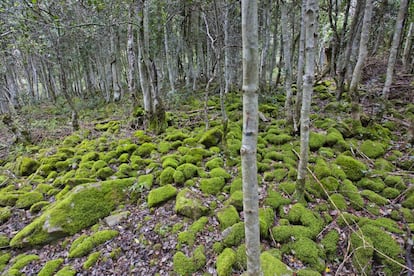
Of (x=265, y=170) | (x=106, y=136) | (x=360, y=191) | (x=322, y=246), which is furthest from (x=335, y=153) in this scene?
(x=106, y=136)

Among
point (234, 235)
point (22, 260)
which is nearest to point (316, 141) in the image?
point (234, 235)

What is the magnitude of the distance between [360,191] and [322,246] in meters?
1.78

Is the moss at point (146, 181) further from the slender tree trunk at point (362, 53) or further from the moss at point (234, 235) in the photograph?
the slender tree trunk at point (362, 53)

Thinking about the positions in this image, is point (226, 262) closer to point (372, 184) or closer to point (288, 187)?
point (288, 187)

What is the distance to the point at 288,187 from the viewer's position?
4.60 meters

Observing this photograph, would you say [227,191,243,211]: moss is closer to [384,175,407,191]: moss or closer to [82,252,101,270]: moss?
[82,252,101,270]: moss

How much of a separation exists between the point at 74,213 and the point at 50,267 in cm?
102

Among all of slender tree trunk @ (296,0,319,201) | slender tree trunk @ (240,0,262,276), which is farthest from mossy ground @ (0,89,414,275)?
slender tree trunk @ (240,0,262,276)

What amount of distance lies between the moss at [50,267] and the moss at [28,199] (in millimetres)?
2095

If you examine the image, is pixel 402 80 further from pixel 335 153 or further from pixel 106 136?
pixel 106 136

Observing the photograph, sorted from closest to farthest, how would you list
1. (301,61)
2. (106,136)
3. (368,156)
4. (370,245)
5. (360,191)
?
(370,245), (360,191), (368,156), (301,61), (106,136)

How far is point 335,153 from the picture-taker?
5.66 metres

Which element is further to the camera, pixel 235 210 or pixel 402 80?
pixel 402 80

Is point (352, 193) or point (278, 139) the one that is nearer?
point (352, 193)
